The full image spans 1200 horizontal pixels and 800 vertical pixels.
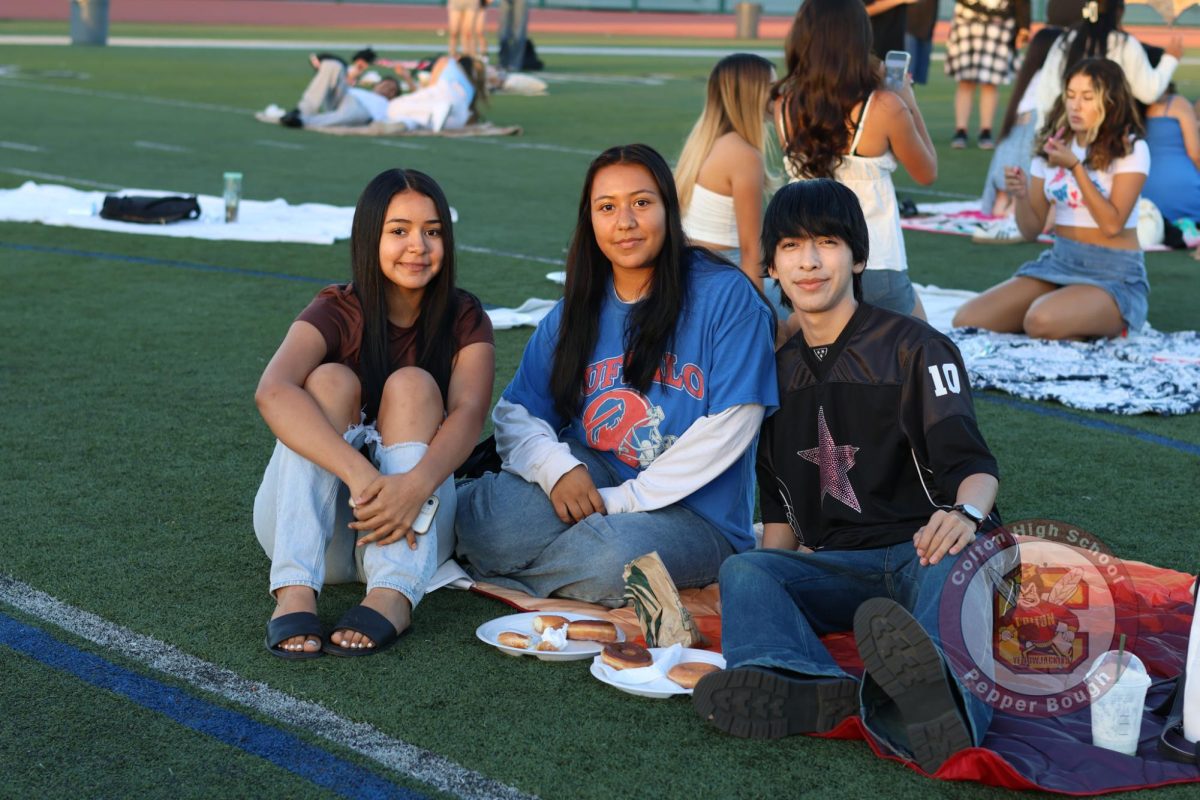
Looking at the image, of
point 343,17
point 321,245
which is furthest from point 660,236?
point 343,17

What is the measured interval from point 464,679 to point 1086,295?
4548 millimetres

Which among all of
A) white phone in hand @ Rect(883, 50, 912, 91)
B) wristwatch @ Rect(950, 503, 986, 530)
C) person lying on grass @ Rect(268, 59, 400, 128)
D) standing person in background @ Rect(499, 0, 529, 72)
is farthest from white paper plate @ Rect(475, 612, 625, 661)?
standing person in background @ Rect(499, 0, 529, 72)

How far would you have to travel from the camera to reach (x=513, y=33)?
23141 millimetres

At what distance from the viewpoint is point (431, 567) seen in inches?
150

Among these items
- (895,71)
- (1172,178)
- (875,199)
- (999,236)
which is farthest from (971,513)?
(1172,178)

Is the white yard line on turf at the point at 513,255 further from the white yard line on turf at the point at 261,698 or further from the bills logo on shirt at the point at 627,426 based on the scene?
the white yard line on turf at the point at 261,698

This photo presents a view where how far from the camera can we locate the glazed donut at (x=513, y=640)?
360 cm

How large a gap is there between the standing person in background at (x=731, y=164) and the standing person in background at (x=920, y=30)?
13.5m

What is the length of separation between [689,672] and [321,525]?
1.00 m

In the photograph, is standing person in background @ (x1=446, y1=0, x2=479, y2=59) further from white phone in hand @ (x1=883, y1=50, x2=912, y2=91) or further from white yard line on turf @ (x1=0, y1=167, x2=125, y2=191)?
white phone in hand @ (x1=883, y1=50, x2=912, y2=91)

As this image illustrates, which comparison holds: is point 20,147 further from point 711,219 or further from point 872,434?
point 872,434

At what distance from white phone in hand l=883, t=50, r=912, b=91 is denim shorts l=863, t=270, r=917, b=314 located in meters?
0.73

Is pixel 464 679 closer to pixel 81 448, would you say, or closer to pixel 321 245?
pixel 81 448

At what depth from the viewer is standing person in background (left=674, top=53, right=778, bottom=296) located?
234 inches
